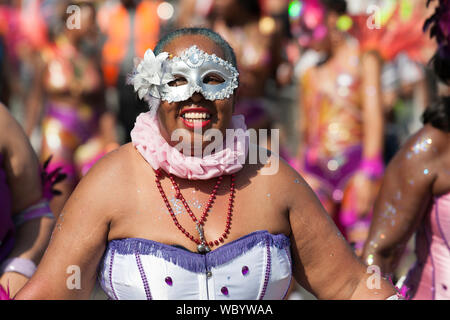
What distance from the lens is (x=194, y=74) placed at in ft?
8.93

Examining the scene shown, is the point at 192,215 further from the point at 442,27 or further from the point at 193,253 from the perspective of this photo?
the point at 442,27

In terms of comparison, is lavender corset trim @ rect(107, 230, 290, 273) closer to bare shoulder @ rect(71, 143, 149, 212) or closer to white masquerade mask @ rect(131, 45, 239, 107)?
bare shoulder @ rect(71, 143, 149, 212)

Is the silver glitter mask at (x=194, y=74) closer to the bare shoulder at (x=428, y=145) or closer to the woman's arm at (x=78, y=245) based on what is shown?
the woman's arm at (x=78, y=245)

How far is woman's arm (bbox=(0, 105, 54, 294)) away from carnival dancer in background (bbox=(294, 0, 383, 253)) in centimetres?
249

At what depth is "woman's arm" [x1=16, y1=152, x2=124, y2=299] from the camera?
2.64 metres

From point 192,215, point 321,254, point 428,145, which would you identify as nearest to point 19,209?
point 192,215

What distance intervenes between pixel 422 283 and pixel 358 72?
9.11 feet

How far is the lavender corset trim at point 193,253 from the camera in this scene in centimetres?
262

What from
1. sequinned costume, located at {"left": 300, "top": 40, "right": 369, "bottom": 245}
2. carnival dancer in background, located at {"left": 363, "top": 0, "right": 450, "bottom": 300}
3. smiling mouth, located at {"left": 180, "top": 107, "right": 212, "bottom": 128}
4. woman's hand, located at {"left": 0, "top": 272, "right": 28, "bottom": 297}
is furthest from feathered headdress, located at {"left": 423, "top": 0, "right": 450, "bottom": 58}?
sequinned costume, located at {"left": 300, "top": 40, "right": 369, "bottom": 245}

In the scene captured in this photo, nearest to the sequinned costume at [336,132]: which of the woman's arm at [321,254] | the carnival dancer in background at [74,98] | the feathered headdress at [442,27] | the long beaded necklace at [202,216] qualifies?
the carnival dancer in background at [74,98]

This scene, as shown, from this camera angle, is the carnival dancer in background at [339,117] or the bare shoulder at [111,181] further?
the carnival dancer in background at [339,117]

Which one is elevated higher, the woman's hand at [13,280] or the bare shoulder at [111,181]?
the bare shoulder at [111,181]

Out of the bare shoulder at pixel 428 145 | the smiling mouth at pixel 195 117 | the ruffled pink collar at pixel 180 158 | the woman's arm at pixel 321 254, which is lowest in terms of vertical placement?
the woman's arm at pixel 321 254
